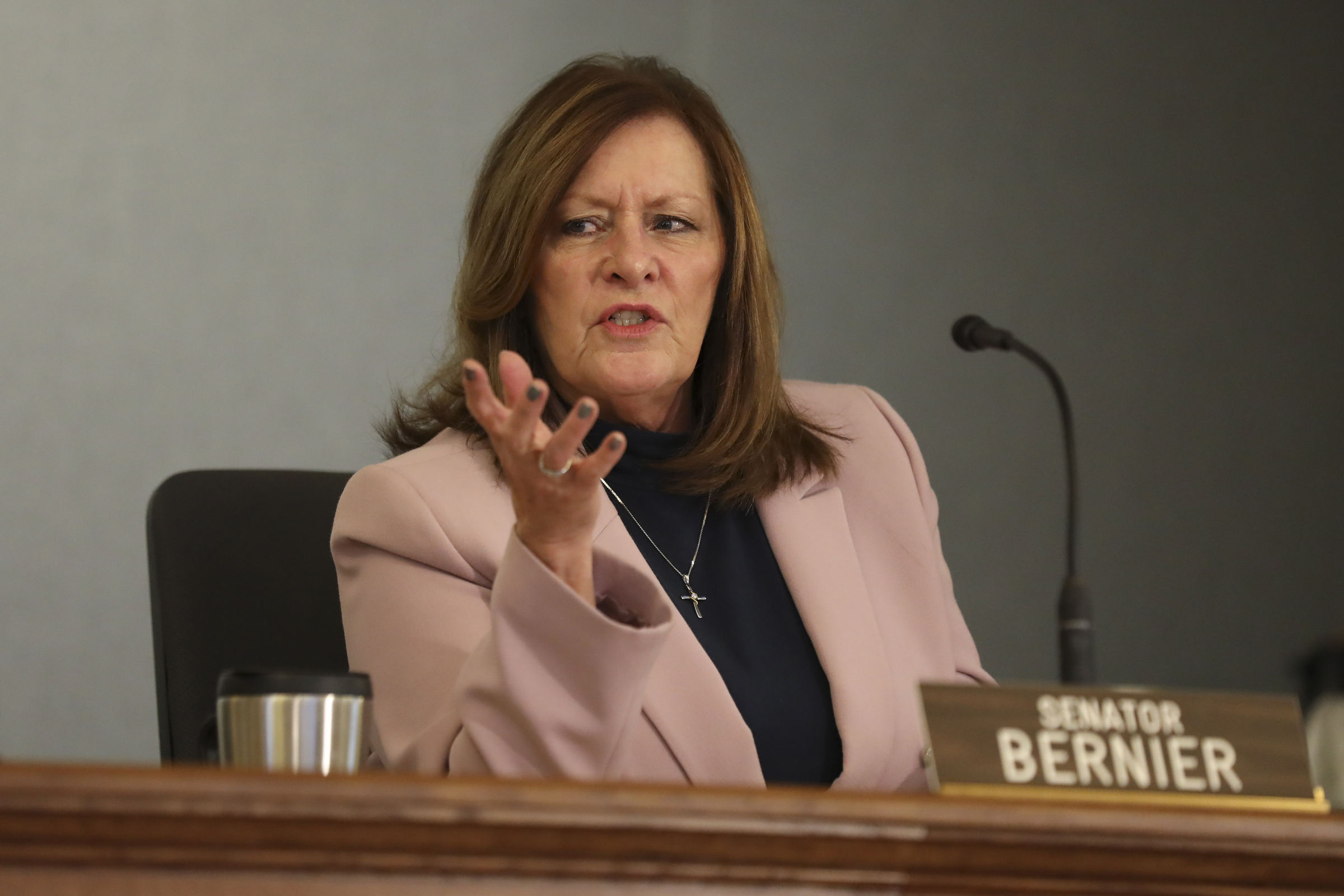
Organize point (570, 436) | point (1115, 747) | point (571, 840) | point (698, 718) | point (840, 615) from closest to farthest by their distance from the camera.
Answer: point (571, 840)
point (1115, 747)
point (570, 436)
point (698, 718)
point (840, 615)

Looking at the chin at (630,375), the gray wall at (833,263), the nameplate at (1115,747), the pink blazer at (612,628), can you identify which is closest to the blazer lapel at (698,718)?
the pink blazer at (612,628)

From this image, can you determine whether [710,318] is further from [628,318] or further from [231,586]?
[231,586]

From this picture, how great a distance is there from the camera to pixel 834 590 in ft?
4.71

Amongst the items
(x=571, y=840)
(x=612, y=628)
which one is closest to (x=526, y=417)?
(x=612, y=628)

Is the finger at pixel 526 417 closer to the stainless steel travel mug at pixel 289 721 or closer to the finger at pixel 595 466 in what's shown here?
the finger at pixel 595 466

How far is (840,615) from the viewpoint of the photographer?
1413mm

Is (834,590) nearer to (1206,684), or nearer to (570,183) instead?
(570,183)

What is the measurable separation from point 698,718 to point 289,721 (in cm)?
56

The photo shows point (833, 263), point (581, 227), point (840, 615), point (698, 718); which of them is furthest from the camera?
point (833, 263)

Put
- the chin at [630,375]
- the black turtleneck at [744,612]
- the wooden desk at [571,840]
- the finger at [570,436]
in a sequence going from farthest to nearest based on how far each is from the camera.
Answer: the chin at [630,375] → the black turtleneck at [744,612] → the finger at [570,436] → the wooden desk at [571,840]

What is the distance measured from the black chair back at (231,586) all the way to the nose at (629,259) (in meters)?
0.42

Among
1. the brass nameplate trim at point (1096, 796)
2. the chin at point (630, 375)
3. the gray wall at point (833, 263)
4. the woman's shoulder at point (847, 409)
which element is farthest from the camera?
the gray wall at point (833, 263)

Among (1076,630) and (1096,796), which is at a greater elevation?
(1096,796)

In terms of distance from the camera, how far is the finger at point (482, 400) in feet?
2.64
